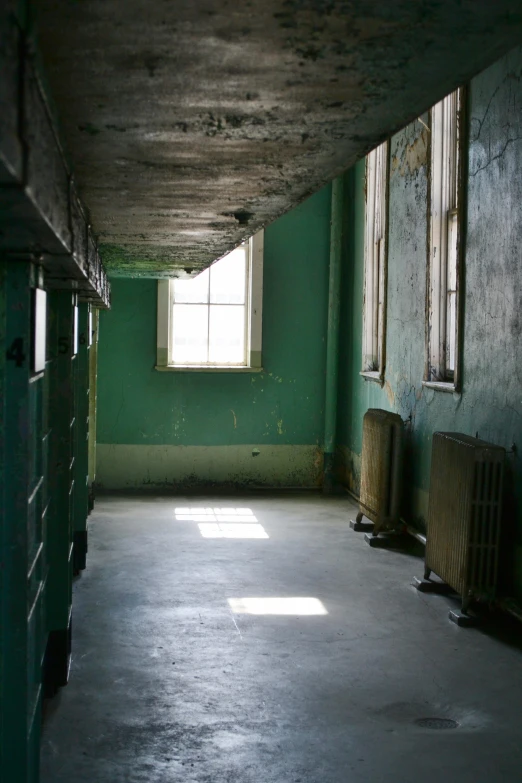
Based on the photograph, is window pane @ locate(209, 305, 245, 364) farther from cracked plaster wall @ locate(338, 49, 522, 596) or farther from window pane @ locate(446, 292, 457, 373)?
window pane @ locate(446, 292, 457, 373)

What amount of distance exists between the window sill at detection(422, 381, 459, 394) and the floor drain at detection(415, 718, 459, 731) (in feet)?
8.50

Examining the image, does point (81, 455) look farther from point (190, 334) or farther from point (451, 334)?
point (190, 334)

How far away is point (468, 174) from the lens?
528 centimetres

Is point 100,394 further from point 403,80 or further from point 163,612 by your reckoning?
point 403,80

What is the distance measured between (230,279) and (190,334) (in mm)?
725

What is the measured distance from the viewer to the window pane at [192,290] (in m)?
8.60

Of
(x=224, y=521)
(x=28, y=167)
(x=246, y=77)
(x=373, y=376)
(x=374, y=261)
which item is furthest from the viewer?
(x=374, y=261)

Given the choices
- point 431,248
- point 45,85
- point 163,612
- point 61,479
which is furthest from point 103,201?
point 431,248

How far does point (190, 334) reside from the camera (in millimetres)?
8656

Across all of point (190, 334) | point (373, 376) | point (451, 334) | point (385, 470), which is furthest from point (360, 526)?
point (190, 334)

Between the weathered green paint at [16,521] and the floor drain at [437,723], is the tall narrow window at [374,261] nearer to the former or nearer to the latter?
the floor drain at [437,723]

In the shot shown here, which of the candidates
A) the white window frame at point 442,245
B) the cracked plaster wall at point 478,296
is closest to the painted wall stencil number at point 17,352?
the cracked plaster wall at point 478,296

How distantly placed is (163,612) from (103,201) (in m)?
2.48

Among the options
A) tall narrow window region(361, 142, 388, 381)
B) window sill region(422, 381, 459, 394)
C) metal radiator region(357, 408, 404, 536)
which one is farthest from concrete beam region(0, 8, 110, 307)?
tall narrow window region(361, 142, 388, 381)
